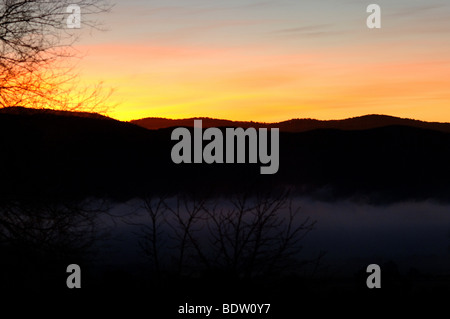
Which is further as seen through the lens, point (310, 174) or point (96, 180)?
point (310, 174)

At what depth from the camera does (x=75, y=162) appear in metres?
12.4

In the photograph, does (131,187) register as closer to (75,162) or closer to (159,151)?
(75,162)

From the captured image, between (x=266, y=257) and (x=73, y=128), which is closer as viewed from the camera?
(x=266, y=257)

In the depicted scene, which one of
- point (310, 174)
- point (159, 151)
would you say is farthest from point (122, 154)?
point (310, 174)

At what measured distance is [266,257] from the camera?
8.44 meters

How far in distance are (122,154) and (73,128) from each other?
6.95 meters
